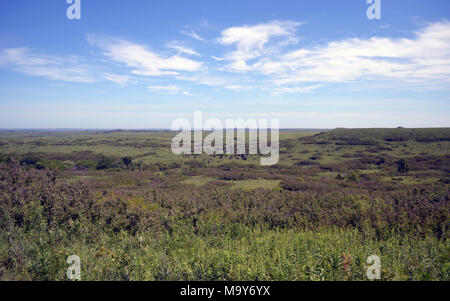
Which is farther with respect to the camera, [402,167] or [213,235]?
[402,167]

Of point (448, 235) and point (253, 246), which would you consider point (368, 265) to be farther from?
point (448, 235)

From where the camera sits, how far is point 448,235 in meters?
6.20

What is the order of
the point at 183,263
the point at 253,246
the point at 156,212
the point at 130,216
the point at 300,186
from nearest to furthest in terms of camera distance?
the point at 183,263 → the point at 253,246 → the point at 130,216 → the point at 156,212 → the point at 300,186

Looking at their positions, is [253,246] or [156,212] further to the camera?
[156,212]

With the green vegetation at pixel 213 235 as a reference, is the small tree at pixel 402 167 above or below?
below

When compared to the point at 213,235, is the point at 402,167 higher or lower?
lower

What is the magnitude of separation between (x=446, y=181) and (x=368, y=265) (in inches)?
699

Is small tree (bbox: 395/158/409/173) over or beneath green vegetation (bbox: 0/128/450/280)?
beneath

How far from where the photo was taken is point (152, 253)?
5281mm

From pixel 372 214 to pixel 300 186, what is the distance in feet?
26.2

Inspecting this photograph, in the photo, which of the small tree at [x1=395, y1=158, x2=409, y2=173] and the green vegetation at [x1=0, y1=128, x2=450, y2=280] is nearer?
the green vegetation at [x1=0, y1=128, x2=450, y2=280]

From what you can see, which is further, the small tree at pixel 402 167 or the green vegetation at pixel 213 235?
the small tree at pixel 402 167
